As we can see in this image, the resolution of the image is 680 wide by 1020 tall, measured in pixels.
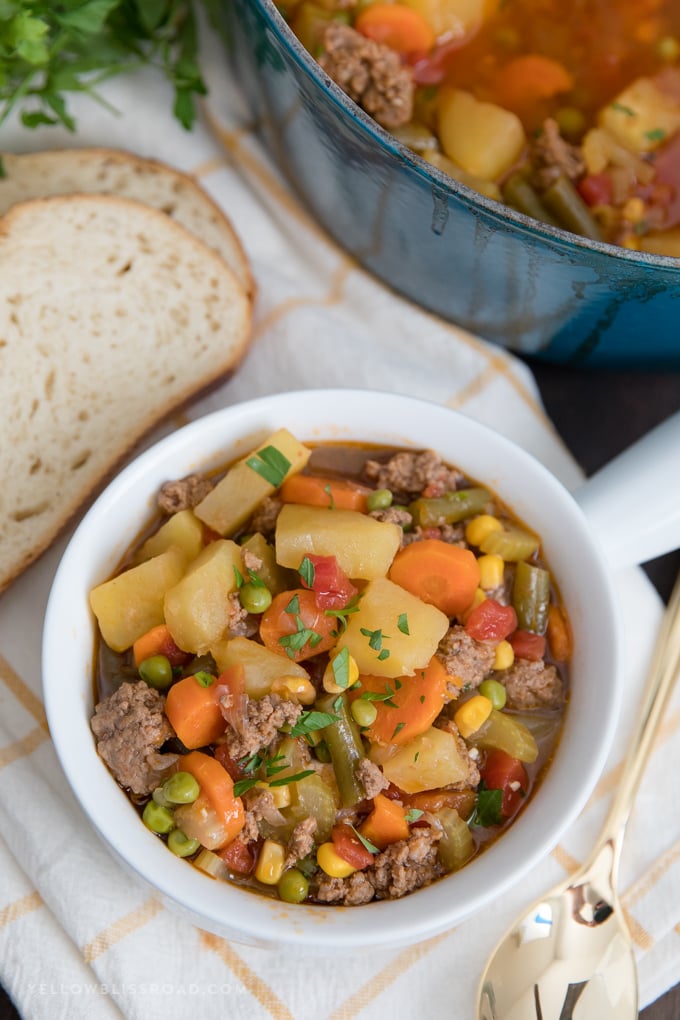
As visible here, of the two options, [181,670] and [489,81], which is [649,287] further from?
[181,670]

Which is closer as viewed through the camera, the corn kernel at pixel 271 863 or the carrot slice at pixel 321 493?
the corn kernel at pixel 271 863

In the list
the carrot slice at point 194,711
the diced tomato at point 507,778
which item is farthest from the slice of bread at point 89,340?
the diced tomato at point 507,778

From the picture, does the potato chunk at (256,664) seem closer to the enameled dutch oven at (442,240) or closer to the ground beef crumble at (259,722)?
the ground beef crumble at (259,722)

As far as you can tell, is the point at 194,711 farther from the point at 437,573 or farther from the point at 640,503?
the point at 640,503

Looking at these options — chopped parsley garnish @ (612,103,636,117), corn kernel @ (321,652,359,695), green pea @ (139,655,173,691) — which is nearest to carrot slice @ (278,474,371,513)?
corn kernel @ (321,652,359,695)

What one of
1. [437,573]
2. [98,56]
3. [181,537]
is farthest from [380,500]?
[98,56]

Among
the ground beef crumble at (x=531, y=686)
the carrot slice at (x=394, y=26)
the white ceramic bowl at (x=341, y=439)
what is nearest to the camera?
the white ceramic bowl at (x=341, y=439)
